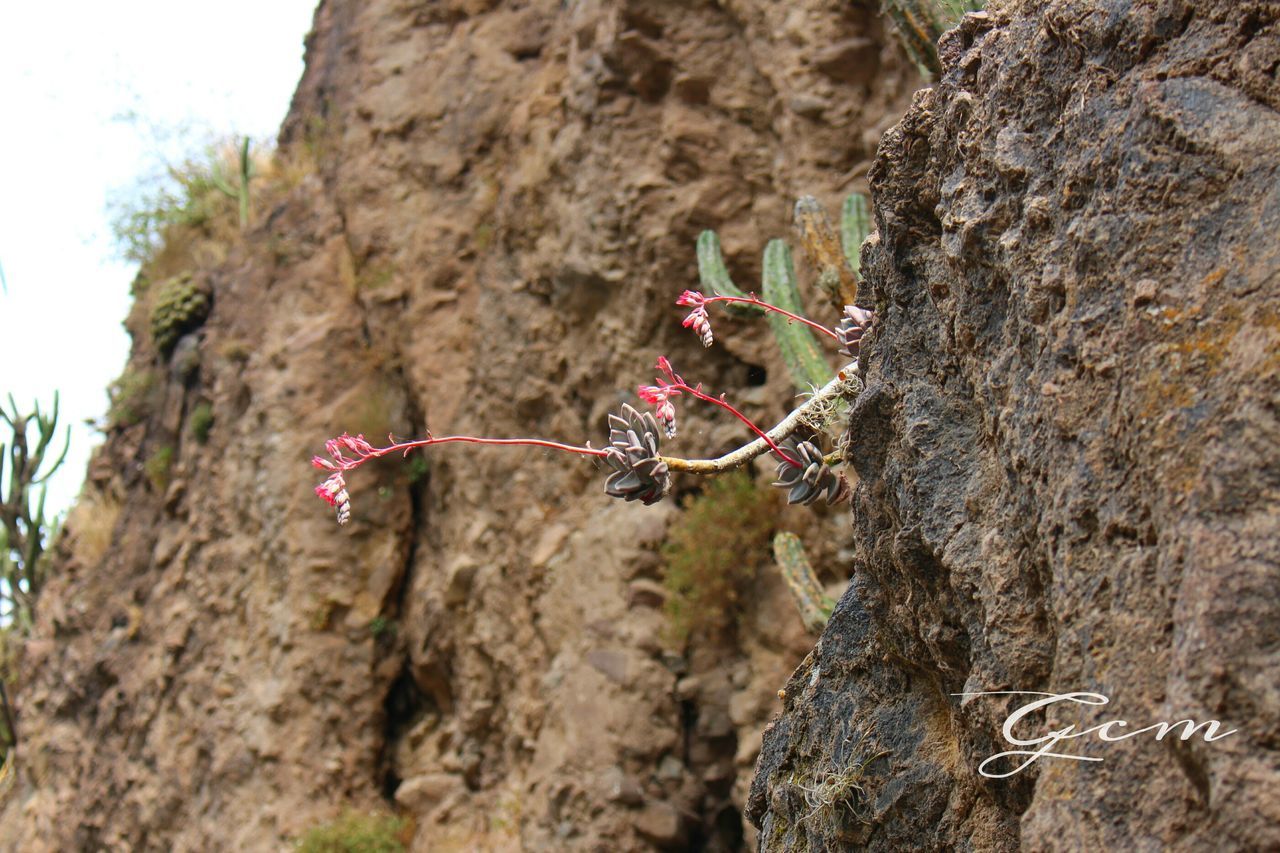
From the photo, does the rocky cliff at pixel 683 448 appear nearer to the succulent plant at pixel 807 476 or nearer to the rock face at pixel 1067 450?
the rock face at pixel 1067 450

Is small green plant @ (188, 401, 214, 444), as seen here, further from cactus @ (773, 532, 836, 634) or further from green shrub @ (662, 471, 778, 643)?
cactus @ (773, 532, 836, 634)

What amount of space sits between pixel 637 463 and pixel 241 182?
8.84 meters

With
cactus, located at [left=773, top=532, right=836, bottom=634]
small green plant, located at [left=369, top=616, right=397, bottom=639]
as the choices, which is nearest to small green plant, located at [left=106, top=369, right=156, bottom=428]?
small green plant, located at [left=369, top=616, right=397, bottom=639]

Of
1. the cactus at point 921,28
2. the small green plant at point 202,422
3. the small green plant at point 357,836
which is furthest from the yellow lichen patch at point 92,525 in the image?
the cactus at point 921,28

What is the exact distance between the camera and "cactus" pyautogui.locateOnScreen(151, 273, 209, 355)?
9414mm

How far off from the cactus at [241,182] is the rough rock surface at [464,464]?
26 centimetres

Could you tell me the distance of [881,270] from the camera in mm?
1971

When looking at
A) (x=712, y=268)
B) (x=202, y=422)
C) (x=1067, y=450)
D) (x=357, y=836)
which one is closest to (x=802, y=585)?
(x=712, y=268)

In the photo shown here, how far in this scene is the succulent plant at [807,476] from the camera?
2.17 metres

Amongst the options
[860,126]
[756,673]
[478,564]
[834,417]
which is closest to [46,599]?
[478,564]

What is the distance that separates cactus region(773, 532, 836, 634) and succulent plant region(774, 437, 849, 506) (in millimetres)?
1700

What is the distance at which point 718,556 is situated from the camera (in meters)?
5.36

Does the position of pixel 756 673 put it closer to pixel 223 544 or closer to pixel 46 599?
pixel 223 544

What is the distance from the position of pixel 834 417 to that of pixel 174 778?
6.70m
